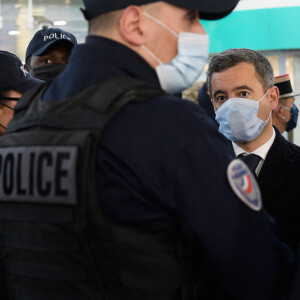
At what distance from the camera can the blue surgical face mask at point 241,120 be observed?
2480 millimetres

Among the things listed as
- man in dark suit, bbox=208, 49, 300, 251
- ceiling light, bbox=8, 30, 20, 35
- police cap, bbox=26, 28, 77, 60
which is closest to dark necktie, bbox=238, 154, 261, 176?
man in dark suit, bbox=208, 49, 300, 251

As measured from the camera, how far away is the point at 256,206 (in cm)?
126

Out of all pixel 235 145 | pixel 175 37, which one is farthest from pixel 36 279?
pixel 235 145

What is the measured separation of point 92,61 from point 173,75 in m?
0.24

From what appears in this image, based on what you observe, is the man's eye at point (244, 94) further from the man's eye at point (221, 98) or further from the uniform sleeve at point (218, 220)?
the uniform sleeve at point (218, 220)

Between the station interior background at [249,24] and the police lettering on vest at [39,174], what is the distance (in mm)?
6442

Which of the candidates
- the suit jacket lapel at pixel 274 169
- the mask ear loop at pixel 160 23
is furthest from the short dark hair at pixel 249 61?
the mask ear loop at pixel 160 23

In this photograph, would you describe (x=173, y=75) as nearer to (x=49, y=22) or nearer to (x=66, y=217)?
(x=66, y=217)

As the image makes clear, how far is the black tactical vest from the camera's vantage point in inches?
47.2

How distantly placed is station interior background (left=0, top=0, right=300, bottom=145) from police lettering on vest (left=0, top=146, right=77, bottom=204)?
6.44 metres

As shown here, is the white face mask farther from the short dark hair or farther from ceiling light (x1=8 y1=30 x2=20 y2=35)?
ceiling light (x1=8 y1=30 x2=20 y2=35)

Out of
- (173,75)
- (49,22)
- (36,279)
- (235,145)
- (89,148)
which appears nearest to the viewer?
(89,148)

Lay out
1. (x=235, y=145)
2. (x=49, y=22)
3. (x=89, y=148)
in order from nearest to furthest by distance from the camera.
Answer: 1. (x=89, y=148)
2. (x=235, y=145)
3. (x=49, y=22)

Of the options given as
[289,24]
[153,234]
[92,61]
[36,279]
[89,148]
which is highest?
[92,61]
